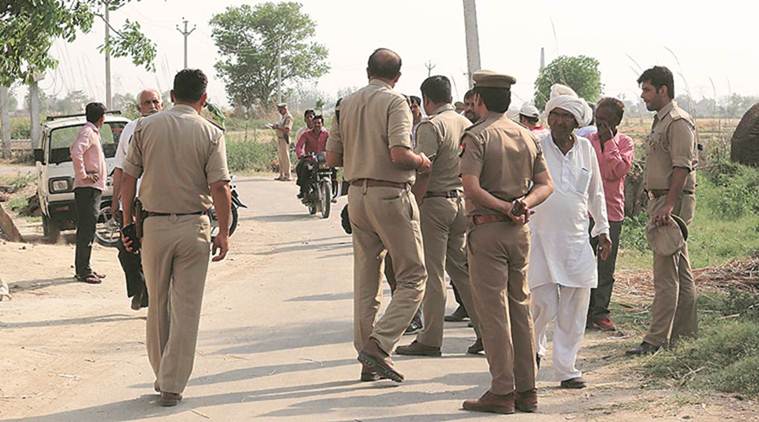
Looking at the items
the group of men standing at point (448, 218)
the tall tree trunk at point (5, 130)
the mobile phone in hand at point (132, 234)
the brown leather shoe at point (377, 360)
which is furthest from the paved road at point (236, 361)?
the tall tree trunk at point (5, 130)

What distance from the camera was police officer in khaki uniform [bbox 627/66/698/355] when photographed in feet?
28.6

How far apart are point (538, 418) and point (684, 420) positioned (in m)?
0.86

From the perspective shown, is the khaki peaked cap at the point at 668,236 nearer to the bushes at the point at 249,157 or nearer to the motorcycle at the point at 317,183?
the motorcycle at the point at 317,183

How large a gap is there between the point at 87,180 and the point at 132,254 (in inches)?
186

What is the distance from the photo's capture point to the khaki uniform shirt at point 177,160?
7566 millimetres

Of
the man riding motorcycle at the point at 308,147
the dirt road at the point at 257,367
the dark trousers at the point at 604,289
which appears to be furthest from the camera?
the man riding motorcycle at the point at 308,147

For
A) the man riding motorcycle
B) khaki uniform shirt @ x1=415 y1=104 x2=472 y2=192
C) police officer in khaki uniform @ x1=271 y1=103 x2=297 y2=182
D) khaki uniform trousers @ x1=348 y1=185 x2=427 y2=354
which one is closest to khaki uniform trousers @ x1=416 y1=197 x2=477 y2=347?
khaki uniform shirt @ x1=415 y1=104 x2=472 y2=192

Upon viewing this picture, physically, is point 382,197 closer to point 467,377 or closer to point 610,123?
point 467,377

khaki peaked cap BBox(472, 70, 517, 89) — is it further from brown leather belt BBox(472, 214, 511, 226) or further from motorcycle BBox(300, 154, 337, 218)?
motorcycle BBox(300, 154, 337, 218)

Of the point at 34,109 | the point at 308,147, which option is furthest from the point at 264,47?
the point at 308,147

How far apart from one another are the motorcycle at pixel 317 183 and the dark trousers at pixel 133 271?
11.8m

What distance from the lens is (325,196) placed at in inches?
830

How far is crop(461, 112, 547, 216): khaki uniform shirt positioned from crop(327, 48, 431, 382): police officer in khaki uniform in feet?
2.99

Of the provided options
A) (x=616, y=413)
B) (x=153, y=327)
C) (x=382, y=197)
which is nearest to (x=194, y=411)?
(x=153, y=327)
